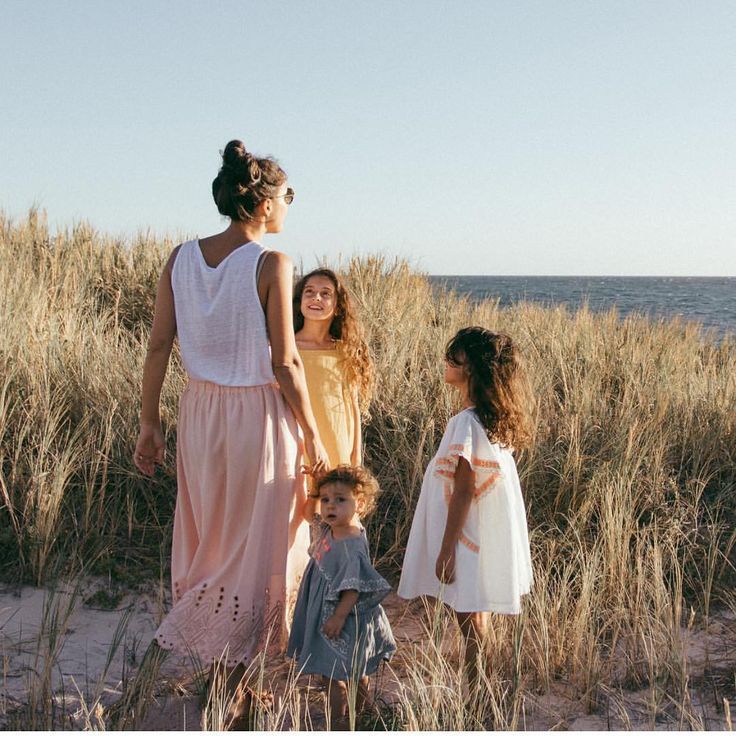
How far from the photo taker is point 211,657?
276cm

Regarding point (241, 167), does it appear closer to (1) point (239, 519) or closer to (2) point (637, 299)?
(1) point (239, 519)

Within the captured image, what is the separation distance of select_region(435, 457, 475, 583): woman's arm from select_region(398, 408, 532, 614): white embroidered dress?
33 mm

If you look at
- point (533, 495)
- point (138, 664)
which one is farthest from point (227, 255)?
point (533, 495)

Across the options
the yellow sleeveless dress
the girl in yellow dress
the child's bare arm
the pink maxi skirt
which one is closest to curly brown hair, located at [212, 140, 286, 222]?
the pink maxi skirt

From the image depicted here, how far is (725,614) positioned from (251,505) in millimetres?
2553

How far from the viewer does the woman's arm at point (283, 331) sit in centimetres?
257

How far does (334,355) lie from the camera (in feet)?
11.1

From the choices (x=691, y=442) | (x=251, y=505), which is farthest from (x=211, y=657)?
(x=691, y=442)

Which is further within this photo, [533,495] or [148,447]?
[533,495]

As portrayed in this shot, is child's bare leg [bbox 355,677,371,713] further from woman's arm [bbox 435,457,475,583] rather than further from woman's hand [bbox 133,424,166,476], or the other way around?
woman's hand [bbox 133,424,166,476]

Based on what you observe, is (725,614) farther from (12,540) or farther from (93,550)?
(12,540)

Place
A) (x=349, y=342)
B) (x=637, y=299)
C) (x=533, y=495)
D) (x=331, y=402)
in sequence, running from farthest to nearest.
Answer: (x=637, y=299) < (x=533, y=495) < (x=349, y=342) < (x=331, y=402)

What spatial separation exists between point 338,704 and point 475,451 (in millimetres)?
965

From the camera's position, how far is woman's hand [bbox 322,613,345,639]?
2.59 m
